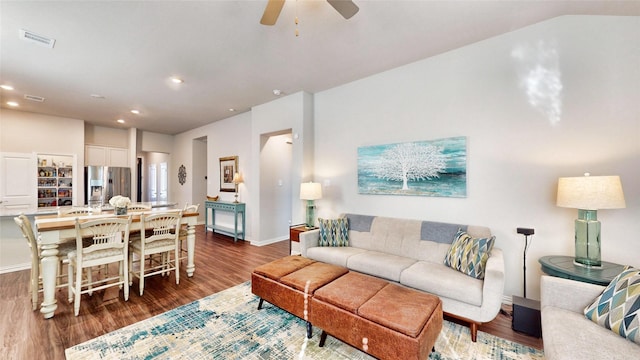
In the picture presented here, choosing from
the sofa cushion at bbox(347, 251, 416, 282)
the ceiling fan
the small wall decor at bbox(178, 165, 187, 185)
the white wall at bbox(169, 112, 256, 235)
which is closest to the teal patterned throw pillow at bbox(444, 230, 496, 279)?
the sofa cushion at bbox(347, 251, 416, 282)

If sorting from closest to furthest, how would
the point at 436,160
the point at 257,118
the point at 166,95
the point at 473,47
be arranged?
1. the point at 473,47
2. the point at 436,160
3. the point at 166,95
4. the point at 257,118

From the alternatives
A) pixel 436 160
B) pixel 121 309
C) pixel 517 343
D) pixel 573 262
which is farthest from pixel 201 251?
pixel 573 262

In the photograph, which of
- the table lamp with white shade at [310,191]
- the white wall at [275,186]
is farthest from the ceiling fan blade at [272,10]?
the white wall at [275,186]

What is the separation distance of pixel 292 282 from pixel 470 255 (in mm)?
1707

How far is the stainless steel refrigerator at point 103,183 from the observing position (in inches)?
242

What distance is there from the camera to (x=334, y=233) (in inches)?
136

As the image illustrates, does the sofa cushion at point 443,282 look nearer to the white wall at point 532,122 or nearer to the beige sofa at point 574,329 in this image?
the beige sofa at point 574,329

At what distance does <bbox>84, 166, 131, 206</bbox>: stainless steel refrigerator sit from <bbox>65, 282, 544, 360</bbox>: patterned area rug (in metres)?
5.62

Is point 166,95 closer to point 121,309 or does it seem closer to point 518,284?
point 121,309

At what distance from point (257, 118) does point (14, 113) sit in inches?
201

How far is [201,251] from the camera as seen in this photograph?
4.74 m

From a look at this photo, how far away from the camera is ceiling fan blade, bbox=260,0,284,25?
170cm

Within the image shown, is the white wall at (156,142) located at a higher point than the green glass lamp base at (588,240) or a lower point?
higher

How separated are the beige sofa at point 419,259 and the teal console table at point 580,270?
1.17ft
